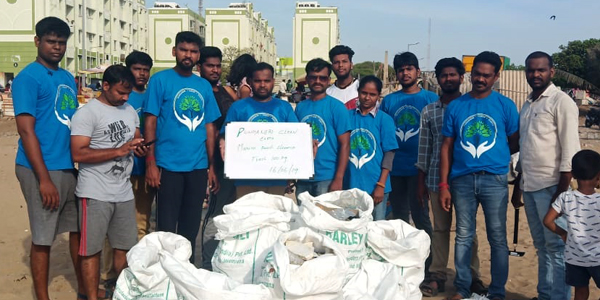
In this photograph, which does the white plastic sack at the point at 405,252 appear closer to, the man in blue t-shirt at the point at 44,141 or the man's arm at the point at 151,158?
the man's arm at the point at 151,158

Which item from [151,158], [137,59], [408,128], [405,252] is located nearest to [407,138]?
[408,128]

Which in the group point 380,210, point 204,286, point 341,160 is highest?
point 341,160

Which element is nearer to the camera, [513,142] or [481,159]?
[481,159]

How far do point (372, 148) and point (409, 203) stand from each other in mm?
885

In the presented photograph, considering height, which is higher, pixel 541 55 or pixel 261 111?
pixel 541 55

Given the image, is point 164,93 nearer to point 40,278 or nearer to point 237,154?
point 237,154

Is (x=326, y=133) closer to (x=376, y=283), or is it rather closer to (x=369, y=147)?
(x=369, y=147)

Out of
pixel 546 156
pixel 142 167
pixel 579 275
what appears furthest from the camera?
pixel 142 167

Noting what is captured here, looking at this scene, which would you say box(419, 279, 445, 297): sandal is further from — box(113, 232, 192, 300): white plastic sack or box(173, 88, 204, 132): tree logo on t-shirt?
box(173, 88, 204, 132): tree logo on t-shirt

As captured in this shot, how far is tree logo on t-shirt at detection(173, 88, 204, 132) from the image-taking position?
4.61 meters

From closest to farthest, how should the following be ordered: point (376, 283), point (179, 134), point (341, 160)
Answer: point (376, 283) → point (179, 134) → point (341, 160)

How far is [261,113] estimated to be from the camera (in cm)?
477

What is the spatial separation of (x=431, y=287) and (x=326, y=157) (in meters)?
1.48

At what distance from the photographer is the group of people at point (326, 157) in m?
4.10
